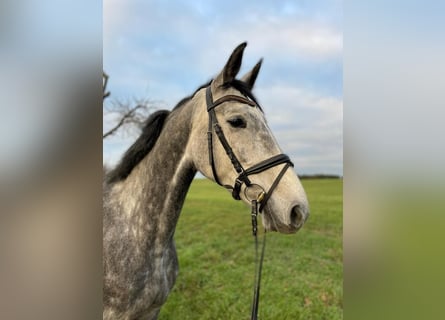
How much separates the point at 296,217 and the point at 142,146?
3.02 feet

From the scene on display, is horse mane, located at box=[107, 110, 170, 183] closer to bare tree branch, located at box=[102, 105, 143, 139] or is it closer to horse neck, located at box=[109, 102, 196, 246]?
horse neck, located at box=[109, 102, 196, 246]

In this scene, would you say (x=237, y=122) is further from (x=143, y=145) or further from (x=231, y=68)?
(x=143, y=145)

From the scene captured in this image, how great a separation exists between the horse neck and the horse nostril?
57cm

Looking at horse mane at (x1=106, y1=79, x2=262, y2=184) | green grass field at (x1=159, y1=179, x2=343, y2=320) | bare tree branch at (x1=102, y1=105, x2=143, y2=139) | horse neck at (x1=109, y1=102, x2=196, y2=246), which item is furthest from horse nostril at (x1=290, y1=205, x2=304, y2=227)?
bare tree branch at (x1=102, y1=105, x2=143, y2=139)

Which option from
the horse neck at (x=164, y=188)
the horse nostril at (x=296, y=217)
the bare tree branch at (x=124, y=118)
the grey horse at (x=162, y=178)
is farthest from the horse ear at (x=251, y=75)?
the bare tree branch at (x=124, y=118)

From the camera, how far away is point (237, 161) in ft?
4.52

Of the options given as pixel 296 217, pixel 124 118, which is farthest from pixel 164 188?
pixel 124 118

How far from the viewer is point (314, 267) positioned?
4.73m

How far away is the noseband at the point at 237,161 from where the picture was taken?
4.29 ft
